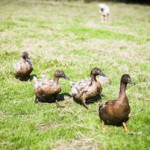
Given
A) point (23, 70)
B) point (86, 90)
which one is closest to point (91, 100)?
point (86, 90)

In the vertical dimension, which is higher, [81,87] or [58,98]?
[81,87]

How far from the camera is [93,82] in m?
8.20

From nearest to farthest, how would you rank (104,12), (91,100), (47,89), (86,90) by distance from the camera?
1. (86,90)
2. (47,89)
3. (91,100)
4. (104,12)

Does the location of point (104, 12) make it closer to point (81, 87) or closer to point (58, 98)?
point (58, 98)

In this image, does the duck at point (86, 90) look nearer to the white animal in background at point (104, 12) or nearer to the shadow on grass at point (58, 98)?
the shadow on grass at point (58, 98)

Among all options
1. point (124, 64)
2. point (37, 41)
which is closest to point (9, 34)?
point (37, 41)

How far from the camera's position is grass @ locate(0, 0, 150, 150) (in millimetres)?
6465

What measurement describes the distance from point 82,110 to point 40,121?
1.20 meters

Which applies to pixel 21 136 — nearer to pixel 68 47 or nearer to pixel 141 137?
pixel 141 137

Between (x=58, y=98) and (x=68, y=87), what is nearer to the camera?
(x=58, y=98)

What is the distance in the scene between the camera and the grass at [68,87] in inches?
255

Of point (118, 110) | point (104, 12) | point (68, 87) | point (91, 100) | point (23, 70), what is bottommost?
point (104, 12)

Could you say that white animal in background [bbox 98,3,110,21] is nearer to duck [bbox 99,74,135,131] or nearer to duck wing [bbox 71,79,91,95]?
duck wing [bbox 71,79,91,95]

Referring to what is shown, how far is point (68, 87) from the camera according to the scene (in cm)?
960
